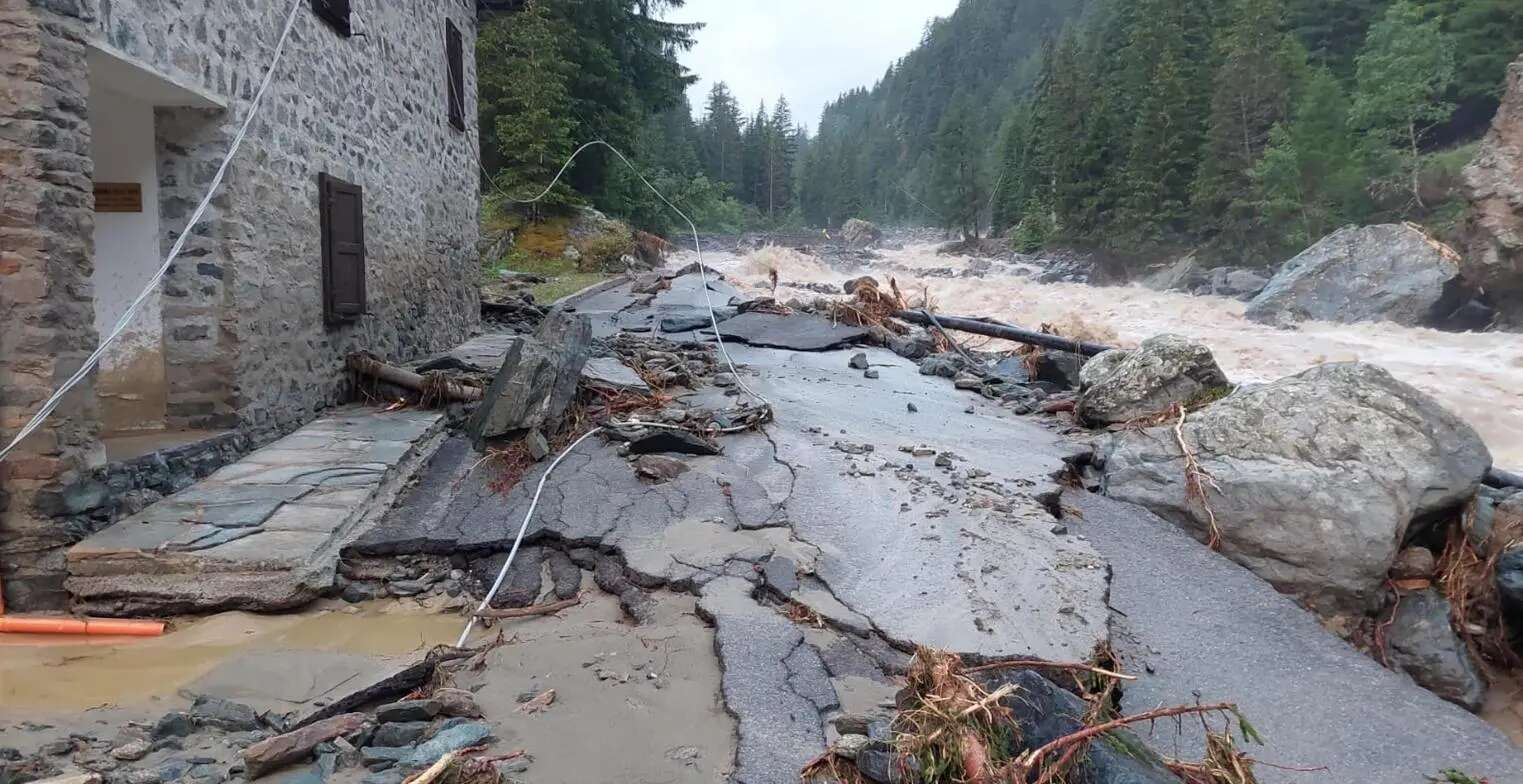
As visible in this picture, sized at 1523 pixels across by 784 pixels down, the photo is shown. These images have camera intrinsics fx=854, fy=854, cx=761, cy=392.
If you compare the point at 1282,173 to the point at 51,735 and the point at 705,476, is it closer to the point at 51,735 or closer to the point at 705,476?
the point at 705,476

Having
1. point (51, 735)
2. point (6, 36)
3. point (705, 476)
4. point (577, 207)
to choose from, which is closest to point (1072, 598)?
point (705, 476)

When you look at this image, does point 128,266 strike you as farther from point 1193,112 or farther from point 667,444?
point 1193,112

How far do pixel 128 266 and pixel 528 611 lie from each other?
371 centimetres

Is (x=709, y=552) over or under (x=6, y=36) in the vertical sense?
under

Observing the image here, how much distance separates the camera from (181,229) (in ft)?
16.8

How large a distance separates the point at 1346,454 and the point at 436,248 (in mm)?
8584

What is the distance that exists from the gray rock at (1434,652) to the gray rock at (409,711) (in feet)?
16.1

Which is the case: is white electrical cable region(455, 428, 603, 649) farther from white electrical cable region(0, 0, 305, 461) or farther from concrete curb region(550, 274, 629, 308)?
concrete curb region(550, 274, 629, 308)

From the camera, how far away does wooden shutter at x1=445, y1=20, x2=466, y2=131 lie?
1005 centimetres

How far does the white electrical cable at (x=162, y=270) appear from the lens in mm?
3668

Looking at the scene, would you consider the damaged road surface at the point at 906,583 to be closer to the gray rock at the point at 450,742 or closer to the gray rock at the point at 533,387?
the gray rock at the point at 533,387

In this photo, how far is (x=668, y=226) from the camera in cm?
3278

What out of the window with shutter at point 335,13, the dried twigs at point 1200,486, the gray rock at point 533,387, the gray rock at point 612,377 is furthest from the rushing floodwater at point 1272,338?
the window with shutter at point 335,13

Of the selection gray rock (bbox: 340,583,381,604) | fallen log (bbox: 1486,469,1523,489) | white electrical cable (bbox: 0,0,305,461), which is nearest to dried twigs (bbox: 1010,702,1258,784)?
gray rock (bbox: 340,583,381,604)
